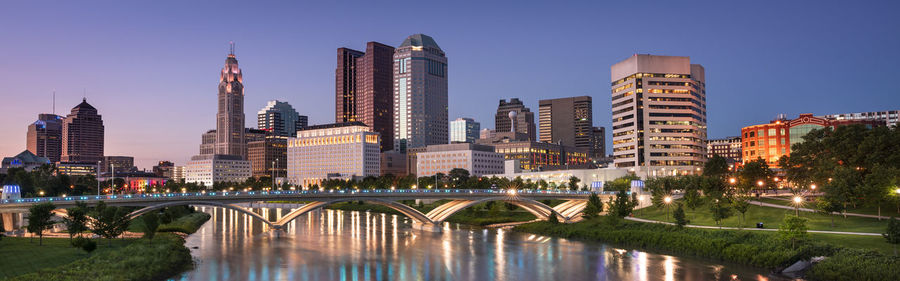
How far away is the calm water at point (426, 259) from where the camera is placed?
60062 mm

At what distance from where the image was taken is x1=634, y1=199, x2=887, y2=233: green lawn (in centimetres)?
6669

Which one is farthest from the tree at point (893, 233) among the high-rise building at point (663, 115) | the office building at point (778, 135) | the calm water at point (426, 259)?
the high-rise building at point (663, 115)

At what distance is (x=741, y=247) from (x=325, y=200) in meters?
54.6

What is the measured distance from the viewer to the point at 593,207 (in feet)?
334

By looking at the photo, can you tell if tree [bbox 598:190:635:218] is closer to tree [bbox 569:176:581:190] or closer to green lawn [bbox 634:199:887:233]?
green lawn [bbox 634:199:887:233]

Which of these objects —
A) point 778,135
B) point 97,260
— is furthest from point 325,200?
point 778,135

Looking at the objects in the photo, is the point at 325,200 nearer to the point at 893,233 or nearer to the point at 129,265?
the point at 129,265

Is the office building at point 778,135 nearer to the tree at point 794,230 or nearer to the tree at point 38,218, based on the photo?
the tree at point 794,230

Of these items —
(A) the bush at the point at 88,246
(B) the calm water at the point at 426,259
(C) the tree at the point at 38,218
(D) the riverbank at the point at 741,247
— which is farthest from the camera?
(C) the tree at the point at 38,218

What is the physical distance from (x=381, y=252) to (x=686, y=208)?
45.3 metres

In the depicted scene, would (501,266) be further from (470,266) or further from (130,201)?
(130,201)

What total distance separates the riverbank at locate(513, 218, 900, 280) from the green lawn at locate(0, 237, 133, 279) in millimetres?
57921

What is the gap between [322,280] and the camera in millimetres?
57719

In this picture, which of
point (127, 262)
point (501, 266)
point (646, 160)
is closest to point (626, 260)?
point (501, 266)
